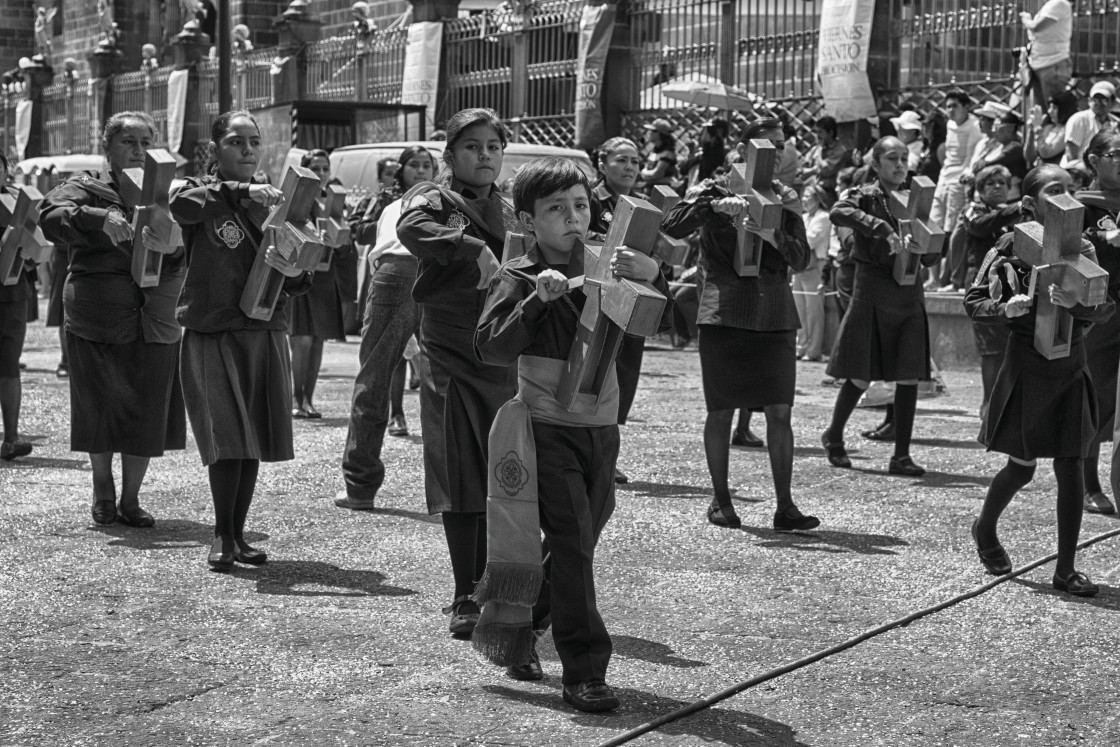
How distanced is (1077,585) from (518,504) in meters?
2.55

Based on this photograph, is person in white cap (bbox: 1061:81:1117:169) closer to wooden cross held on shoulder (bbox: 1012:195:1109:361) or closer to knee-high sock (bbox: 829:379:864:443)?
knee-high sock (bbox: 829:379:864:443)

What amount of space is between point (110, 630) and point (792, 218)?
379 centimetres

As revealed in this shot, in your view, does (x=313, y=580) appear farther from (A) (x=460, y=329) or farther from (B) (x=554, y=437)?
(B) (x=554, y=437)

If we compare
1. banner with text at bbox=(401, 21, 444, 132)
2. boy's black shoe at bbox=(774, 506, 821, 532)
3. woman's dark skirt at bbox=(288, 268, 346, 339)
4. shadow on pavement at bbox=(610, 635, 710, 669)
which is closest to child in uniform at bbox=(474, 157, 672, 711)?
shadow on pavement at bbox=(610, 635, 710, 669)

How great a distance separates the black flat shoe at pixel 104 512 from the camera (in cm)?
770

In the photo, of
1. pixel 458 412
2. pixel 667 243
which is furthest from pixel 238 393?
pixel 667 243

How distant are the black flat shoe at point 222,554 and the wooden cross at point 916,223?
14.1ft

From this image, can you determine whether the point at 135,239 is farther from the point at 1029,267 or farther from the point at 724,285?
the point at 1029,267

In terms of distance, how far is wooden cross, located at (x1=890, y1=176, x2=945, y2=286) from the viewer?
29.8 ft

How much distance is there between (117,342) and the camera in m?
7.61

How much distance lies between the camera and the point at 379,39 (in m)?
26.5

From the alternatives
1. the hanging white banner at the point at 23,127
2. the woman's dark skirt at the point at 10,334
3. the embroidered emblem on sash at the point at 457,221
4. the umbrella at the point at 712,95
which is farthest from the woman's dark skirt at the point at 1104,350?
the hanging white banner at the point at 23,127

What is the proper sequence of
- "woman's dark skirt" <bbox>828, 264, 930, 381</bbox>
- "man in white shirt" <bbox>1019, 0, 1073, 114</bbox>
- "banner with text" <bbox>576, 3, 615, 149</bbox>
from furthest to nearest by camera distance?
1. "banner with text" <bbox>576, 3, 615, 149</bbox>
2. "man in white shirt" <bbox>1019, 0, 1073, 114</bbox>
3. "woman's dark skirt" <bbox>828, 264, 930, 381</bbox>

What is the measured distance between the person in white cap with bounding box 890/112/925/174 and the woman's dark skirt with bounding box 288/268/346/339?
5943 millimetres
